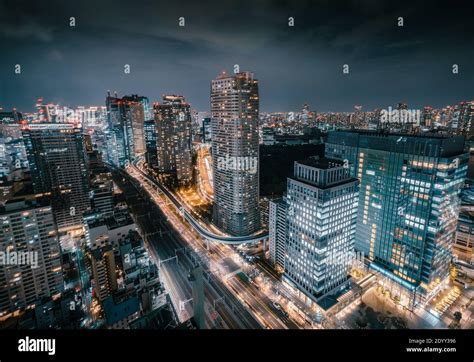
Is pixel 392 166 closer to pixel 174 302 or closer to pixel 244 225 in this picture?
pixel 244 225

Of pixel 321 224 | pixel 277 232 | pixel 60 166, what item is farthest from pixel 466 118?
pixel 60 166

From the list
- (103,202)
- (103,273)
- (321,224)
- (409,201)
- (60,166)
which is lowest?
(103,273)

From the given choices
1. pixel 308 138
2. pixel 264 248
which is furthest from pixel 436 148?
pixel 308 138

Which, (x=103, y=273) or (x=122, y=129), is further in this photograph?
(x=122, y=129)

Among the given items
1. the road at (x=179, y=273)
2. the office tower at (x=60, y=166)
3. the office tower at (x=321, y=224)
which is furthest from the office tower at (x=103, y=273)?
the office tower at (x=60, y=166)

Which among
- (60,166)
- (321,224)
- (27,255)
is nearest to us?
(321,224)

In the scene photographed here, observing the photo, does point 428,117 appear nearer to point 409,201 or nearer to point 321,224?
point 409,201

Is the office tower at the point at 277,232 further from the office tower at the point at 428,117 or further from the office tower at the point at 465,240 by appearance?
the office tower at the point at 428,117

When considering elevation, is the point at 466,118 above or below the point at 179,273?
above
